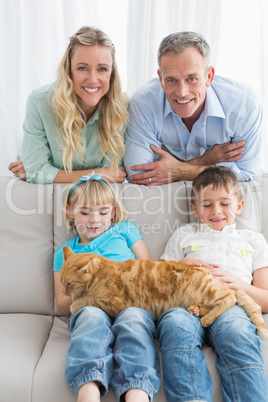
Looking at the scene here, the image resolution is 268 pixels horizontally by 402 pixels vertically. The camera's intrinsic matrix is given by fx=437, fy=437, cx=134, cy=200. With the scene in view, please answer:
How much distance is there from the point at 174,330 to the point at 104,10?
74.4 inches

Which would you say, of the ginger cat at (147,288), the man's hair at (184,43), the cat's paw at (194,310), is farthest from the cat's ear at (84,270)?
the man's hair at (184,43)

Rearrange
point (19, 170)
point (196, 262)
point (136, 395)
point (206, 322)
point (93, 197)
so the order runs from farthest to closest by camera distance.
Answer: point (19, 170) < point (93, 197) < point (196, 262) < point (206, 322) < point (136, 395)

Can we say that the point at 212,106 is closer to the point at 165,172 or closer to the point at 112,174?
the point at 165,172

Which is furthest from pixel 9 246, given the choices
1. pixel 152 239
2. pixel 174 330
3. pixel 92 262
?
pixel 174 330

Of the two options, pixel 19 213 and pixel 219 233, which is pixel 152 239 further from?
pixel 19 213

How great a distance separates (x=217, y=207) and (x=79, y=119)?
78 cm

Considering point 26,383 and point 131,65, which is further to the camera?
point 131,65

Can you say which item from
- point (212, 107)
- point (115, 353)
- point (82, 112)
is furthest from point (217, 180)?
point (115, 353)

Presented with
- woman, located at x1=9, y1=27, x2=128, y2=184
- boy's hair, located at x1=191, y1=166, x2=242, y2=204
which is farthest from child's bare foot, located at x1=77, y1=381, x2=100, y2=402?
woman, located at x1=9, y1=27, x2=128, y2=184

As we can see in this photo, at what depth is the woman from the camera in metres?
2.02

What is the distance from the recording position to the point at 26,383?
1389 millimetres

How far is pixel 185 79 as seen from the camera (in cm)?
198

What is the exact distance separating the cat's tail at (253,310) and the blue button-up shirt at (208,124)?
27.5 inches

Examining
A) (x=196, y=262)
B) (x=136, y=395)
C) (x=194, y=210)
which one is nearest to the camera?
(x=136, y=395)
